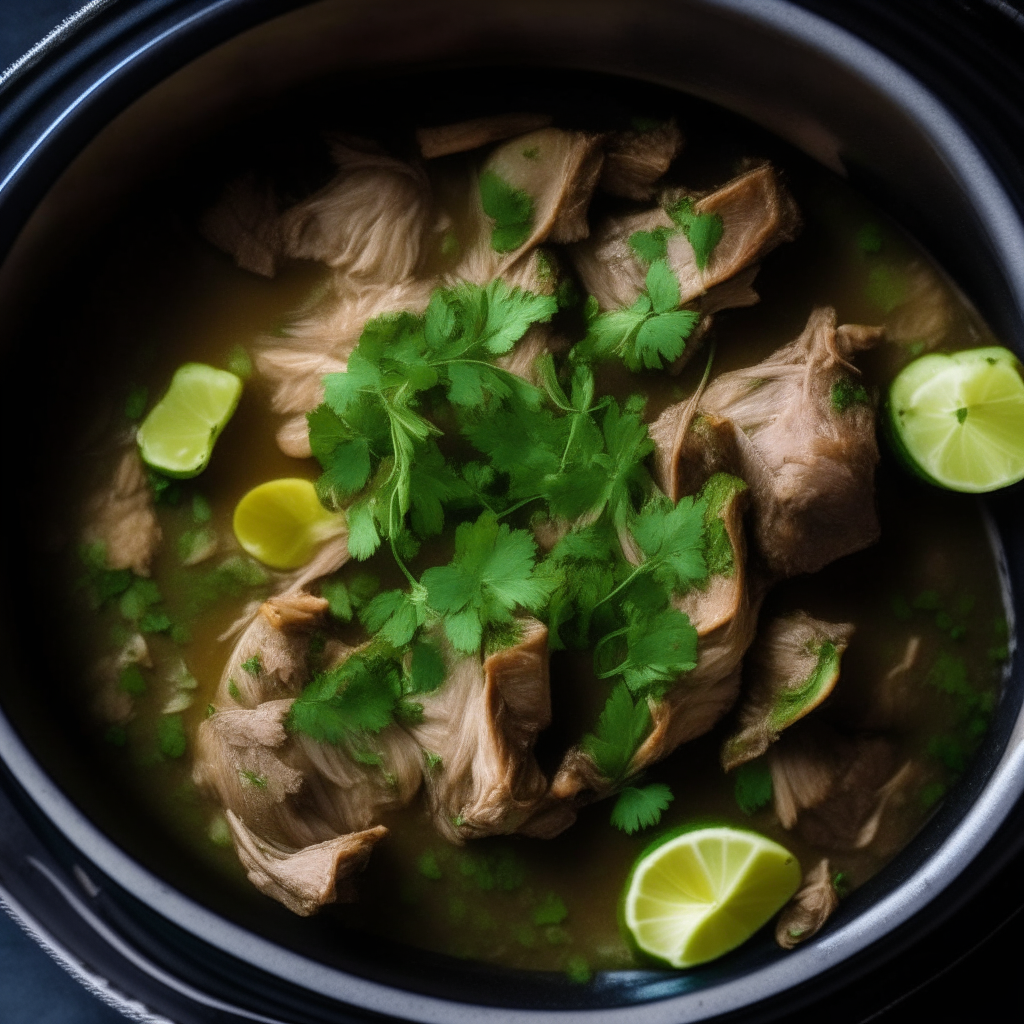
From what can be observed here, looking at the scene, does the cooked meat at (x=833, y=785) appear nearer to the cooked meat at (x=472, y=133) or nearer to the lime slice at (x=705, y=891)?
the lime slice at (x=705, y=891)

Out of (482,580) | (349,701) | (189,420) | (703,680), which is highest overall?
(189,420)

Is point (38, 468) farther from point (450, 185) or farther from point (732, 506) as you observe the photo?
point (732, 506)

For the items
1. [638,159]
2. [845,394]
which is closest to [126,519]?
[638,159]

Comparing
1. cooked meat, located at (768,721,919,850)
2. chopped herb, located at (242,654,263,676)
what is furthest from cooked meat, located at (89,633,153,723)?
cooked meat, located at (768,721,919,850)

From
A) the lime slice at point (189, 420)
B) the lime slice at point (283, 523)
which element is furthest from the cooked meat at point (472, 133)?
the lime slice at point (283, 523)

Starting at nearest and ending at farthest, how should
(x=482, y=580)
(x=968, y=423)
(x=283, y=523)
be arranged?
(x=482, y=580), (x=968, y=423), (x=283, y=523)

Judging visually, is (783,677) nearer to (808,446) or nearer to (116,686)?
(808,446)

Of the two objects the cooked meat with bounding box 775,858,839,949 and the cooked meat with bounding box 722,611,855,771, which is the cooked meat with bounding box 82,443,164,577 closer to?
the cooked meat with bounding box 722,611,855,771
